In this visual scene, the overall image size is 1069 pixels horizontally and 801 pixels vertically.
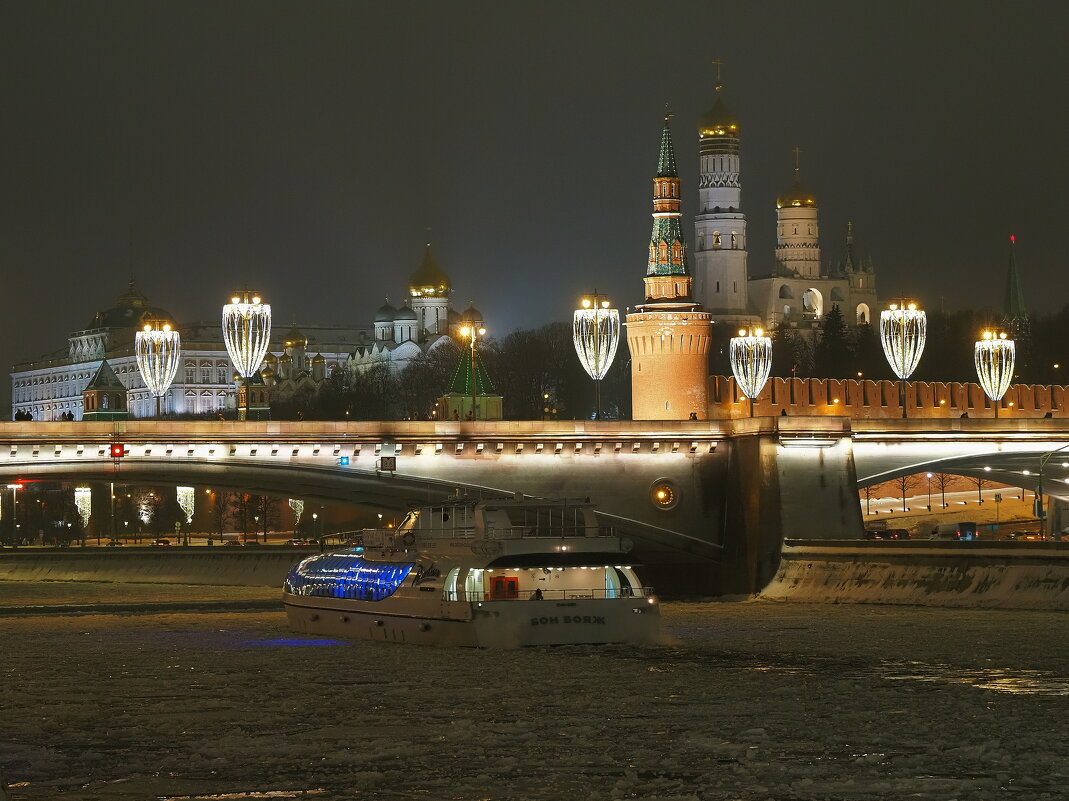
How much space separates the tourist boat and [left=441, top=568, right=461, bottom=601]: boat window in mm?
22

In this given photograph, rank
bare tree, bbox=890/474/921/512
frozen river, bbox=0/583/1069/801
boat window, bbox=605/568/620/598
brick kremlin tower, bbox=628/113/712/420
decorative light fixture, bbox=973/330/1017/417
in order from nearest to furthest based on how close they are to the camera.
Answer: frozen river, bbox=0/583/1069/801
boat window, bbox=605/568/620/598
decorative light fixture, bbox=973/330/1017/417
brick kremlin tower, bbox=628/113/712/420
bare tree, bbox=890/474/921/512

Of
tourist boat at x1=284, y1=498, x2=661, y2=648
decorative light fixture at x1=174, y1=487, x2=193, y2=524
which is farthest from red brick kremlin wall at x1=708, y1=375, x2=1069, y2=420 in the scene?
decorative light fixture at x1=174, y1=487, x2=193, y2=524

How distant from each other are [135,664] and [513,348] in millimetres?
95678

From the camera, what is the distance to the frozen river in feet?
97.6

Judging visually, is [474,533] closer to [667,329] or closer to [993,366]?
[993,366]

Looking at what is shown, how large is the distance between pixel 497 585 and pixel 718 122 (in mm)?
138322

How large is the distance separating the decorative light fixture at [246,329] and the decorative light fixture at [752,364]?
2055 cm

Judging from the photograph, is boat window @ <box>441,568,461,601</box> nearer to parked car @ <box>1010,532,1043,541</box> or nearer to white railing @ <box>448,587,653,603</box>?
white railing @ <box>448,587,653,603</box>

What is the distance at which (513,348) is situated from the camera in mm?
141250

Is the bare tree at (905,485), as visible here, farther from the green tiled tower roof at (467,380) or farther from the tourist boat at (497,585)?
the tourist boat at (497,585)

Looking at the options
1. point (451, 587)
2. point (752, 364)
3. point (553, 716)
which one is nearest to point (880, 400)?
point (752, 364)

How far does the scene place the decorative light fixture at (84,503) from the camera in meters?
131

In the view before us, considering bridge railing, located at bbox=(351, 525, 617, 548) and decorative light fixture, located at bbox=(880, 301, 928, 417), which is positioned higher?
decorative light fixture, located at bbox=(880, 301, 928, 417)

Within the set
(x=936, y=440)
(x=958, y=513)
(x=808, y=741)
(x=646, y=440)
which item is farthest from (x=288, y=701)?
(x=958, y=513)
